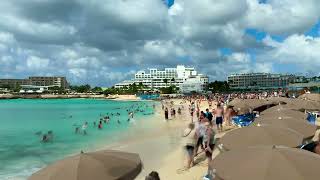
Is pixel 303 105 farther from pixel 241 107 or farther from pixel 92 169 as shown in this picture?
pixel 92 169

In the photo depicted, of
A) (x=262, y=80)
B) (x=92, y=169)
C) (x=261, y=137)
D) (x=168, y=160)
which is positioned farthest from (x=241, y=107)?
(x=262, y=80)

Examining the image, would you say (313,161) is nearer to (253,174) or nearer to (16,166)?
(253,174)

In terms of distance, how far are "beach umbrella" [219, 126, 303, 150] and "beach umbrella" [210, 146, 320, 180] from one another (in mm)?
2828

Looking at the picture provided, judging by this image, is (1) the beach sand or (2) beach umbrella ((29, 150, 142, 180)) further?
(1) the beach sand

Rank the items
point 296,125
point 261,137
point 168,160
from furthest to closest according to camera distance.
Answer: point 168,160
point 296,125
point 261,137

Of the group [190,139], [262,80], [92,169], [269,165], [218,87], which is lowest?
[190,139]

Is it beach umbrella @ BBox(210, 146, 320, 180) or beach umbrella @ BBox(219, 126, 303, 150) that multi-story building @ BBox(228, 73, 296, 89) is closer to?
beach umbrella @ BBox(219, 126, 303, 150)

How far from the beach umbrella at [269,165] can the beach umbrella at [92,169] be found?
169cm

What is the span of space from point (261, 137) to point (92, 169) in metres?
4.09

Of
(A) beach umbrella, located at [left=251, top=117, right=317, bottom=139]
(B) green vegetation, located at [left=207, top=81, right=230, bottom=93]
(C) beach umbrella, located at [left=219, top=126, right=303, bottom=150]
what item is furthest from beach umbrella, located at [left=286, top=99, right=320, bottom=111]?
(B) green vegetation, located at [left=207, top=81, right=230, bottom=93]

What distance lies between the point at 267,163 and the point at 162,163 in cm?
1008

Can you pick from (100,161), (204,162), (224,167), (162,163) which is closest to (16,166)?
(162,163)

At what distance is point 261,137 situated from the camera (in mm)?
8844

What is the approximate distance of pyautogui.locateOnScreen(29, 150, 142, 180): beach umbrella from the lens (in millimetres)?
6242
